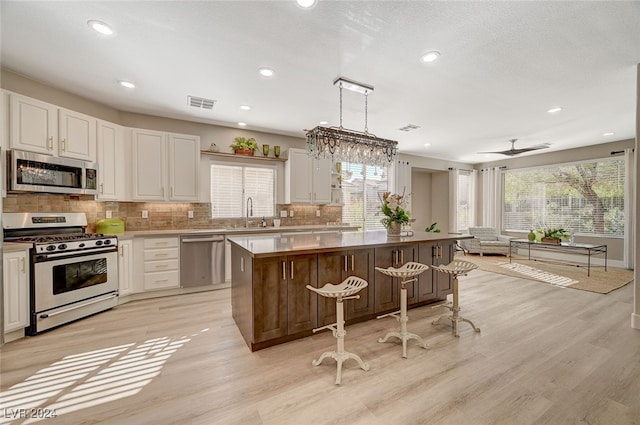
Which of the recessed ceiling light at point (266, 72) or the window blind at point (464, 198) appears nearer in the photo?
the recessed ceiling light at point (266, 72)


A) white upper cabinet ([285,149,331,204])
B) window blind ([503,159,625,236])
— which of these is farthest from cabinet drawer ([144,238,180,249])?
window blind ([503,159,625,236])

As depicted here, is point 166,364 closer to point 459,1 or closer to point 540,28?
point 459,1

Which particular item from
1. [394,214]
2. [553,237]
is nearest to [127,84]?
[394,214]

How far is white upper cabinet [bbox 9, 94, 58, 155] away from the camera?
9.18 ft

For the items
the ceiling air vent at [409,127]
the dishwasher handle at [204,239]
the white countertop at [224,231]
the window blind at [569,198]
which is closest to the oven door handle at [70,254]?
the white countertop at [224,231]

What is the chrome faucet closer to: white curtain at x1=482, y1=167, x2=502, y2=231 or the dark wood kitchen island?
the dark wood kitchen island

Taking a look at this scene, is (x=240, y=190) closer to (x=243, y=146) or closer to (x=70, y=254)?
(x=243, y=146)

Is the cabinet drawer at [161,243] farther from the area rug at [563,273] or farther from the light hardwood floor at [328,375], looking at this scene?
the area rug at [563,273]

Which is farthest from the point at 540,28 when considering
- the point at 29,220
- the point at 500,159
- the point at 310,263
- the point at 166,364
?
the point at 500,159

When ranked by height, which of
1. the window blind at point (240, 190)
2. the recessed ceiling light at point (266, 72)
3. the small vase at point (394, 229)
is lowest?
the small vase at point (394, 229)

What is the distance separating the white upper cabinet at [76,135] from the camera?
324 centimetres

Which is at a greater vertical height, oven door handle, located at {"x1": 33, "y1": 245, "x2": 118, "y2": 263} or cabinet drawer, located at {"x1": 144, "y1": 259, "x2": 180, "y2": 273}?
oven door handle, located at {"x1": 33, "y1": 245, "x2": 118, "y2": 263}

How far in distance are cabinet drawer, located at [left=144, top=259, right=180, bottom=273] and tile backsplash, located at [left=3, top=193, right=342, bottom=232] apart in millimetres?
750

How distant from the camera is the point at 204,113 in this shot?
423cm
